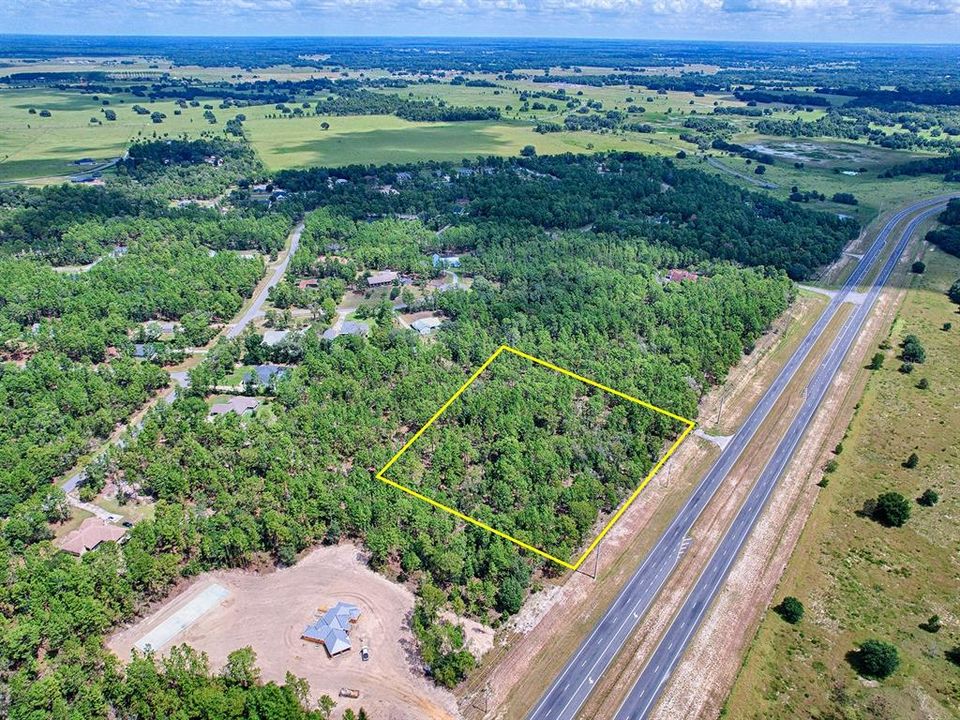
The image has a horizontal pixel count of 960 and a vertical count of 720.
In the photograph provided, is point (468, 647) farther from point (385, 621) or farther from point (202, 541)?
point (202, 541)

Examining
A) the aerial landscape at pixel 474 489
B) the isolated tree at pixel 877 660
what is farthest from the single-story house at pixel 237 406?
the isolated tree at pixel 877 660

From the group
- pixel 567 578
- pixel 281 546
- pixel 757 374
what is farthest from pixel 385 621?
pixel 757 374

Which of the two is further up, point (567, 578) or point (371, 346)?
point (371, 346)

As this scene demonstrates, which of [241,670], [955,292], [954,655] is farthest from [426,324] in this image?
[955,292]

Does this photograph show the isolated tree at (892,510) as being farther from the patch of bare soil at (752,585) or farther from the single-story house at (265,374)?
the single-story house at (265,374)

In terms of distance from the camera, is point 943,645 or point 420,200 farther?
point 420,200

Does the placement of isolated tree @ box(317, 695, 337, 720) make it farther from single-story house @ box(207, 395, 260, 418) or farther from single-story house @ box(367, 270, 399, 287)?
single-story house @ box(367, 270, 399, 287)
